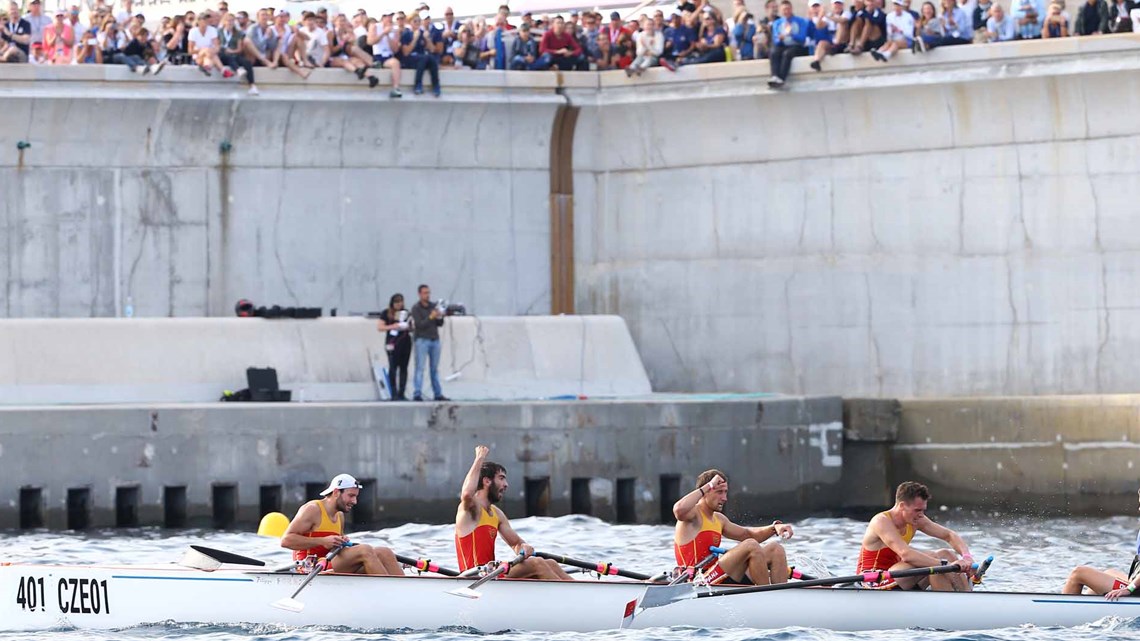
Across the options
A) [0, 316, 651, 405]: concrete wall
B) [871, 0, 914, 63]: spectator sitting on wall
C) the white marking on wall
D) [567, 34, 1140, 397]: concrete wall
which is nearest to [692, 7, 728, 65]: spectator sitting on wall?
[567, 34, 1140, 397]: concrete wall

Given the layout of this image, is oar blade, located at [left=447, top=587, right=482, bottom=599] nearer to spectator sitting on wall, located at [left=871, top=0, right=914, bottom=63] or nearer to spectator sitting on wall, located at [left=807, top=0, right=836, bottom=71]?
spectator sitting on wall, located at [left=871, top=0, right=914, bottom=63]

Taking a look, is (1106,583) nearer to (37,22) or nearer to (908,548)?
(908,548)

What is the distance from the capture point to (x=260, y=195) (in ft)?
97.8

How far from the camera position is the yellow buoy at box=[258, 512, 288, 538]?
23.1 meters

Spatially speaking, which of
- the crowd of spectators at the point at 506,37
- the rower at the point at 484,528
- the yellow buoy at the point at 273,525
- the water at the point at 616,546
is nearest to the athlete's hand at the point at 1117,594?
the water at the point at 616,546

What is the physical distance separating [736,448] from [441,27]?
903 cm

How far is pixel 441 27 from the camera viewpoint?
30781mm

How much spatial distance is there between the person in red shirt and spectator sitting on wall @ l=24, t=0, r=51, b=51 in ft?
24.8

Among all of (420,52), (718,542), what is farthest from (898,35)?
(718,542)

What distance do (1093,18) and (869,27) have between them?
10.4ft

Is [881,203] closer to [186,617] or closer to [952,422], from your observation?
[952,422]

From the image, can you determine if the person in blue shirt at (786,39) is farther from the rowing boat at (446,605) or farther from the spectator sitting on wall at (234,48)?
the rowing boat at (446,605)

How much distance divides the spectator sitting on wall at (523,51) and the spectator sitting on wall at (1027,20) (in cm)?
748

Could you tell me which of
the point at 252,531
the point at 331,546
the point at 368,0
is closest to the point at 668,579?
the point at 331,546
